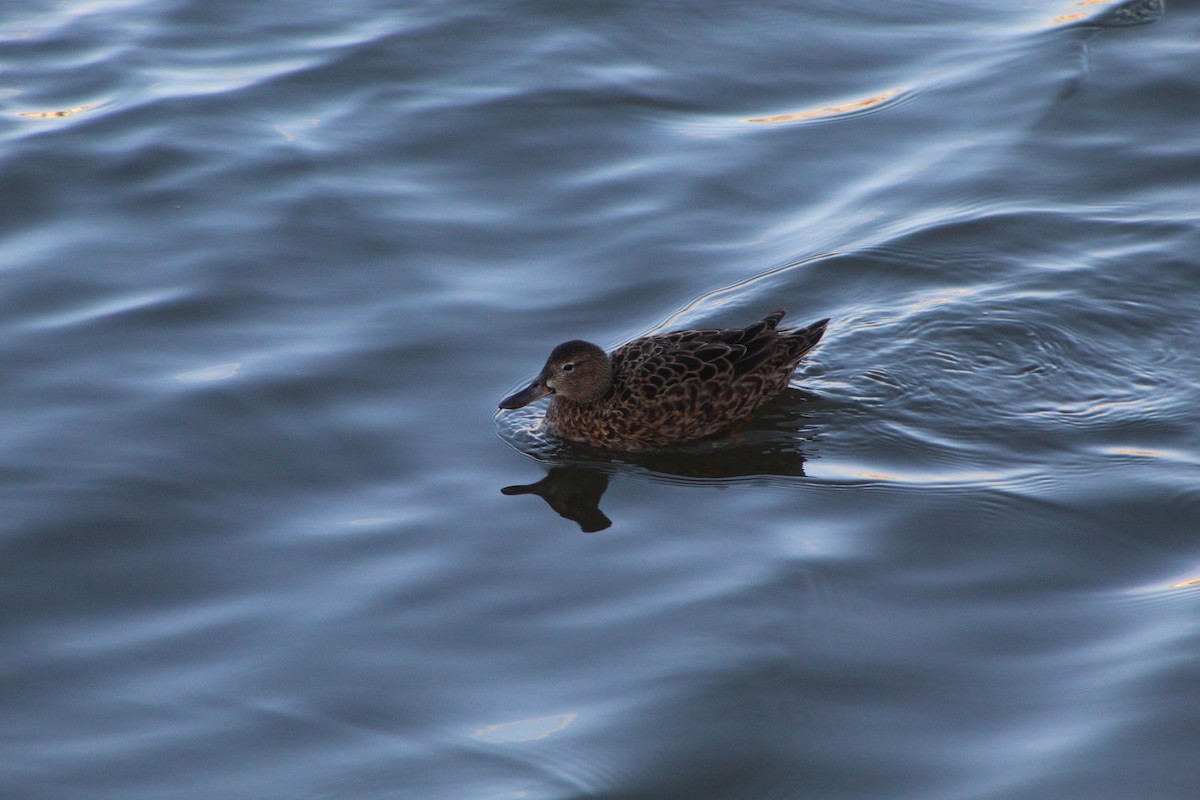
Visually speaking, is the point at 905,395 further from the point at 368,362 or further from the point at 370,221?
the point at 370,221

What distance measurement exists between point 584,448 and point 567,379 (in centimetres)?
44

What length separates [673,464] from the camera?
781 centimetres

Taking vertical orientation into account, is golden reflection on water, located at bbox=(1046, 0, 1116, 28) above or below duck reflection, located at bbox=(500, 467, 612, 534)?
above

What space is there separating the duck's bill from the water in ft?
0.72

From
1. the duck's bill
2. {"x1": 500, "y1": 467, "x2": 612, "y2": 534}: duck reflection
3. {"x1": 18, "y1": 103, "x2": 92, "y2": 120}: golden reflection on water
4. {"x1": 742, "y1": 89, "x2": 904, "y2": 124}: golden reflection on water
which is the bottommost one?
{"x1": 500, "y1": 467, "x2": 612, "y2": 534}: duck reflection

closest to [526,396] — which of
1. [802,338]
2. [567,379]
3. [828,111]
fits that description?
[567,379]

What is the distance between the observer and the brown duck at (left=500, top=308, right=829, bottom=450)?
7.88 metres

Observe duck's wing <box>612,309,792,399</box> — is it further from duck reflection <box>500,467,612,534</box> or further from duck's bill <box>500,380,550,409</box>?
duck reflection <box>500,467,612,534</box>

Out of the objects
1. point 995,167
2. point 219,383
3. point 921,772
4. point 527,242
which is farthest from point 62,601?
point 995,167

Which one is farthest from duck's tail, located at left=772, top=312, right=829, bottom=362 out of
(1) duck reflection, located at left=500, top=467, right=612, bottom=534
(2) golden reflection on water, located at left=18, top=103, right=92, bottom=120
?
(2) golden reflection on water, located at left=18, top=103, right=92, bottom=120

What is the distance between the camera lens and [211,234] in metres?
10.0

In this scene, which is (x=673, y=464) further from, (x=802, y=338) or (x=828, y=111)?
(x=828, y=111)

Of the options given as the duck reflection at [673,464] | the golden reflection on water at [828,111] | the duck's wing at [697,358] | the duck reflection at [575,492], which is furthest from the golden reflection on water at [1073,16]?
the duck reflection at [575,492]

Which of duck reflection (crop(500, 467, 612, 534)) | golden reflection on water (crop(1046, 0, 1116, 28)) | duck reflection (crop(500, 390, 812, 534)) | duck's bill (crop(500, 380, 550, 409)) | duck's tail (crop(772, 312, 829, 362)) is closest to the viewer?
duck reflection (crop(500, 467, 612, 534))
